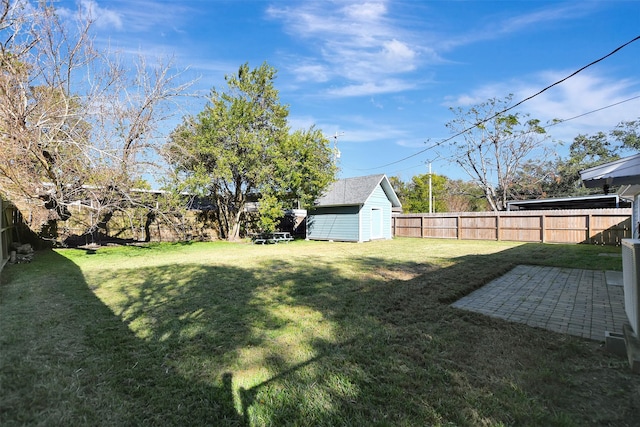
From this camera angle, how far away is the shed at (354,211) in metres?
17.3

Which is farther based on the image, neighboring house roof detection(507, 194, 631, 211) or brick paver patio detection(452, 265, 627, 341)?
neighboring house roof detection(507, 194, 631, 211)

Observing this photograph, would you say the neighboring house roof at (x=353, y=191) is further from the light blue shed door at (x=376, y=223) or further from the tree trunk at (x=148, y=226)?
the tree trunk at (x=148, y=226)

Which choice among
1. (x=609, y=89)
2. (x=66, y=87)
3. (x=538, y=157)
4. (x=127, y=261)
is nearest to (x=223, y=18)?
(x=66, y=87)

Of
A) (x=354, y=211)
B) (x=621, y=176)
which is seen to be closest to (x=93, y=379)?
(x=621, y=176)

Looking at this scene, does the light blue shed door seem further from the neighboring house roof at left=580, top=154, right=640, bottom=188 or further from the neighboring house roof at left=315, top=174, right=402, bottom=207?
the neighboring house roof at left=580, top=154, right=640, bottom=188

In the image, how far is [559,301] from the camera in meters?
5.05

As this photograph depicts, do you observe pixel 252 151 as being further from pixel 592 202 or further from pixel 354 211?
pixel 592 202

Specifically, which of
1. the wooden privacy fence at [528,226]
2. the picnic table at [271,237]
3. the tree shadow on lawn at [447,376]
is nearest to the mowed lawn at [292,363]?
the tree shadow on lawn at [447,376]

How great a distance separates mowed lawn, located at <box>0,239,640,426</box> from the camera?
2.25 meters

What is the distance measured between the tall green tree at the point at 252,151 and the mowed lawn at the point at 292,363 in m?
10.3

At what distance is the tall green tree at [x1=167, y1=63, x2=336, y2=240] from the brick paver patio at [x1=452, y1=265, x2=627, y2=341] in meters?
11.2

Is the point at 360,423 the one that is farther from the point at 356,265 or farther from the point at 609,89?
the point at 609,89

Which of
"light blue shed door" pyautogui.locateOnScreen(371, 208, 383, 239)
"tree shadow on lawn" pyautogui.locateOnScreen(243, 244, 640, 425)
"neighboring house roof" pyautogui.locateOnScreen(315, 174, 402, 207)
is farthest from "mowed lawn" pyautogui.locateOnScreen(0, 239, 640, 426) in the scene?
"light blue shed door" pyautogui.locateOnScreen(371, 208, 383, 239)

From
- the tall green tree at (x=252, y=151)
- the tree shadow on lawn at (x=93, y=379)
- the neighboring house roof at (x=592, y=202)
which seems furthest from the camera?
the neighboring house roof at (x=592, y=202)
